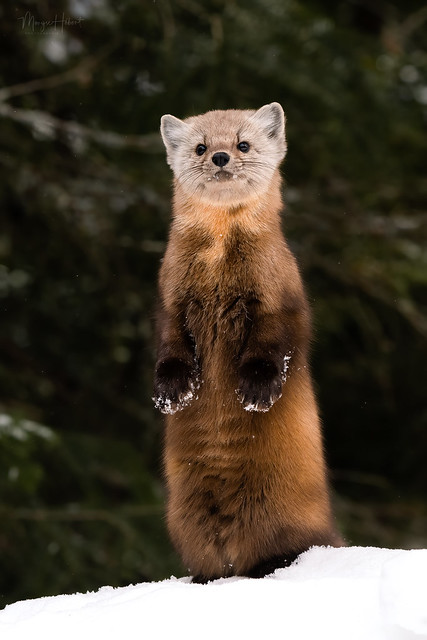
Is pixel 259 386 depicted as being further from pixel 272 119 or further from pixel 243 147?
pixel 272 119

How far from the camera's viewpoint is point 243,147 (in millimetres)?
4312

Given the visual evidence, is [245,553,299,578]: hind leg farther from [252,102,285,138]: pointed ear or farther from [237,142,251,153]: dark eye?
[252,102,285,138]: pointed ear

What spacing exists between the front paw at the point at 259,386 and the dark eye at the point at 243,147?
999 mm

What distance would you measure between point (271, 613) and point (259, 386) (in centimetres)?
101

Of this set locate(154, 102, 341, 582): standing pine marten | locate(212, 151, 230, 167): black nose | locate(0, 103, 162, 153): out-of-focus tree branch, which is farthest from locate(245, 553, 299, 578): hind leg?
locate(0, 103, 162, 153): out-of-focus tree branch

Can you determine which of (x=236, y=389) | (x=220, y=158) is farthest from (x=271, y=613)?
(x=220, y=158)

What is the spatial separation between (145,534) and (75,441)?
0.84 m

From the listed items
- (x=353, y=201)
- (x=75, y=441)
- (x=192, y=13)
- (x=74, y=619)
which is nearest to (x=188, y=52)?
(x=192, y=13)

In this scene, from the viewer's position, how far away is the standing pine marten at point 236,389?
3895 millimetres

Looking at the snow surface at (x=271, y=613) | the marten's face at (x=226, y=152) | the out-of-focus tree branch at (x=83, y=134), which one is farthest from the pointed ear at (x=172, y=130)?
the out-of-focus tree branch at (x=83, y=134)

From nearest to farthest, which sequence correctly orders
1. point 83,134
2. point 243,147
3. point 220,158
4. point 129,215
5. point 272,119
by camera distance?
point 220,158, point 243,147, point 272,119, point 83,134, point 129,215

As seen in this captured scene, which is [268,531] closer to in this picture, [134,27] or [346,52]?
[134,27]

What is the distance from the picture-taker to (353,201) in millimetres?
8625

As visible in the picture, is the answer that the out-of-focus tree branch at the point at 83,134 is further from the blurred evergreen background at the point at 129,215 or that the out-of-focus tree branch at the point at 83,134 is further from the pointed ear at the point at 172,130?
the pointed ear at the point at 172,130
